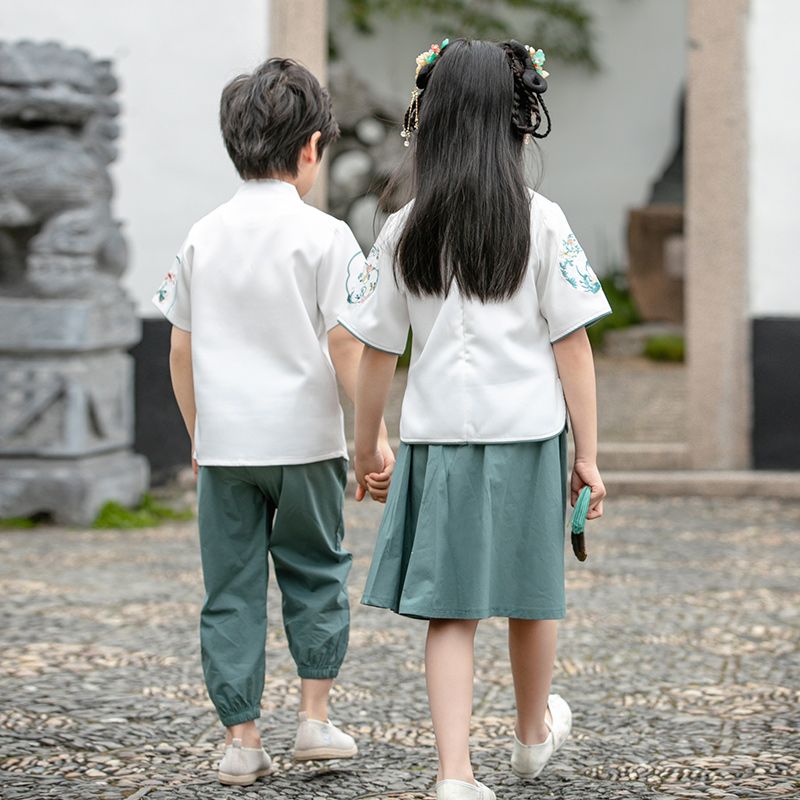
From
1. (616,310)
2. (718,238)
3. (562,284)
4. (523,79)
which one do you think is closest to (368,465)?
(562,284)

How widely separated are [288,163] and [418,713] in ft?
3.93

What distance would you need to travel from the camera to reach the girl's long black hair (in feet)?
7.97

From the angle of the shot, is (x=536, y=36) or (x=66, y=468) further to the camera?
(x=536, y=36)

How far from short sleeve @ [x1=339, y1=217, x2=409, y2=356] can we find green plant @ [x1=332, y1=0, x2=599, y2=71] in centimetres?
1026

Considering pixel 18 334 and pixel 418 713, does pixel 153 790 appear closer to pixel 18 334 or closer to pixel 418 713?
pixel 418 713

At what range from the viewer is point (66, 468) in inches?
222

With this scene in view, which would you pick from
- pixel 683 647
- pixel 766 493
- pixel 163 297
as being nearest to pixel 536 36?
pixel 766 493

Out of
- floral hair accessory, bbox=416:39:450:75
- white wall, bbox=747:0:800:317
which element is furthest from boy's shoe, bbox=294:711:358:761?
white wall, bbox=747:0:800:317

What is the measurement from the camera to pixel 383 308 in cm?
250

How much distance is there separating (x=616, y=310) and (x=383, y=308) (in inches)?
390

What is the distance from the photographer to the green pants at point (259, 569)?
2709mm

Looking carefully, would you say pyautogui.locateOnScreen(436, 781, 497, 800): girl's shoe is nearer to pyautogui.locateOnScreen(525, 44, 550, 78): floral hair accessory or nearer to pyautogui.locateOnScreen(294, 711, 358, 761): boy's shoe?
pyautogui.locateOnScreen(294, 711, 358, 761): boy's shoe

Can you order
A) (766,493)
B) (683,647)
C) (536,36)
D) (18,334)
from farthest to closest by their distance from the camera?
(536,36) → (766,493) → (18,334) → (683,647)

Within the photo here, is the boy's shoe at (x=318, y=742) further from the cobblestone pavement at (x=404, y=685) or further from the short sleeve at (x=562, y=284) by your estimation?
the short sleeve at (x=562, y=284)
